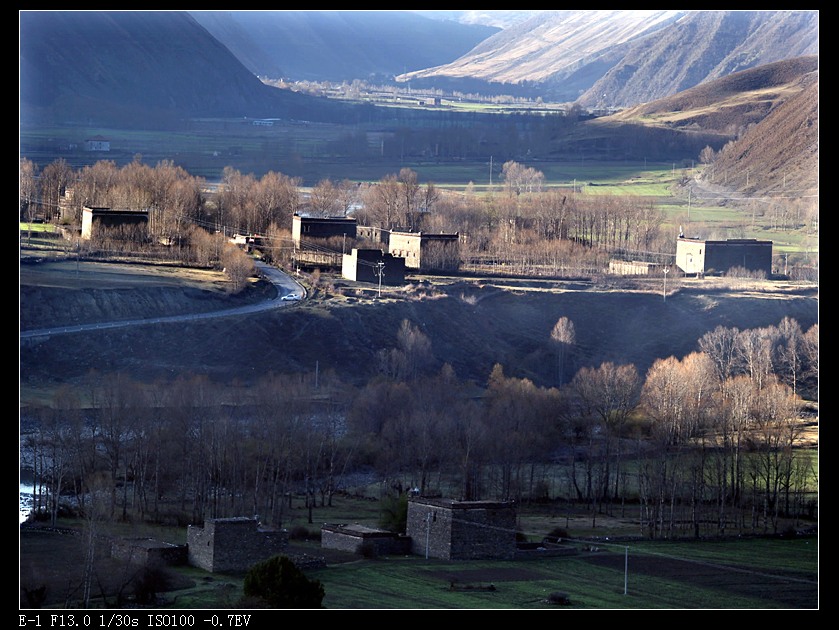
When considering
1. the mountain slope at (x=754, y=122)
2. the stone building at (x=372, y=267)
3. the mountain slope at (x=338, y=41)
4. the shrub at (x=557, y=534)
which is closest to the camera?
the shrub at (x=557, y=534)

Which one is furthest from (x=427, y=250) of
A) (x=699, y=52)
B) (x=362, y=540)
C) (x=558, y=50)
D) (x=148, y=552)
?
(x=558, y=50)

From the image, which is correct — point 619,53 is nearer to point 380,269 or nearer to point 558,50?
point 558,50

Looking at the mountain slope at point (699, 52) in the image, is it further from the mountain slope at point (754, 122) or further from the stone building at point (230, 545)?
the stone building at point (230, 545)

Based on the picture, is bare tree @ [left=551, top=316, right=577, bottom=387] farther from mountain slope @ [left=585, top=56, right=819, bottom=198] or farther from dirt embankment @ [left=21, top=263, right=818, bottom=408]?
mountain slope @ [left=585, top=56, right=819, bottom=198]

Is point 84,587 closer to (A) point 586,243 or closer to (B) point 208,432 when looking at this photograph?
(B) point 208,432

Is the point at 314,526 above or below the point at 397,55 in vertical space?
below

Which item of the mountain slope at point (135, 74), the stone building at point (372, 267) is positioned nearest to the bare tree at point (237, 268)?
the stone building at point (372, 267)

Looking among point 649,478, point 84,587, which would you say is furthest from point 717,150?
point 84,587
